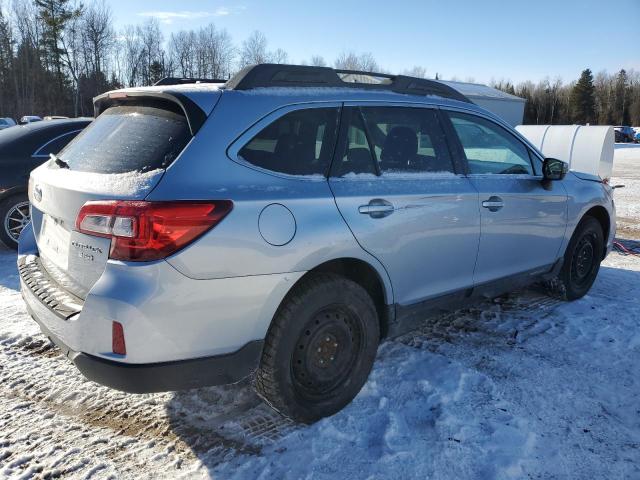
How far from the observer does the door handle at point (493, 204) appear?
12.1 feet

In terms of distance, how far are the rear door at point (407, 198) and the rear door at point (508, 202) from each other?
19cm

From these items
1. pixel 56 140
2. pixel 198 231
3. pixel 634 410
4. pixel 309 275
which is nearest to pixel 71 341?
pixel 198 231

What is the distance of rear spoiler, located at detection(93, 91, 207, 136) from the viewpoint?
2.48 meters

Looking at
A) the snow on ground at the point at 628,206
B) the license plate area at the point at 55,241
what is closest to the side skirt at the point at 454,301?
the license plate area at the point at 55,241

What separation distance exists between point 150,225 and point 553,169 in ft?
11.5

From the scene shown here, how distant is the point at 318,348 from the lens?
9.40ft

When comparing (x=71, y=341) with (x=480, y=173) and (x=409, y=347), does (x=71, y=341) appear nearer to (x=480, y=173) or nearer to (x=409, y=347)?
(x=409, y=347)

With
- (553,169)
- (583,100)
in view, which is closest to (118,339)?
(553,169)

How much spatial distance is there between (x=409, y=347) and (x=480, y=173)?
4.69ft

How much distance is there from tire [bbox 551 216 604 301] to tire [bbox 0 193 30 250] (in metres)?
6.29

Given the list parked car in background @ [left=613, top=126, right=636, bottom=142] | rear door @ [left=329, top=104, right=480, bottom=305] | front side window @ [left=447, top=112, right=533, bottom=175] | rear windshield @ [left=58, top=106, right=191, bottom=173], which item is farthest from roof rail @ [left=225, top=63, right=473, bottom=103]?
parked car in background @ [left=613, top=126, right=636, bottom=142]

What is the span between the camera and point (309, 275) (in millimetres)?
2768

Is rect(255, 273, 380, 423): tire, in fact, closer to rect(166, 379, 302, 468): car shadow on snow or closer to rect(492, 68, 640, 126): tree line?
rect(166, 379, 302, 468): car shadow on snow

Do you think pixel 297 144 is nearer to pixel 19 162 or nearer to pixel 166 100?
pixel 166 100
